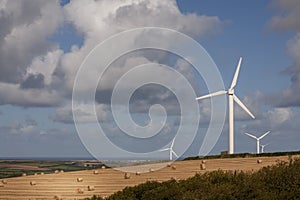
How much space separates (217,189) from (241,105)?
3331 centimetres

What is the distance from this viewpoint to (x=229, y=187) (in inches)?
728

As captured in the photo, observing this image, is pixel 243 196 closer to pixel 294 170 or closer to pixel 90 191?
pixel 294 170

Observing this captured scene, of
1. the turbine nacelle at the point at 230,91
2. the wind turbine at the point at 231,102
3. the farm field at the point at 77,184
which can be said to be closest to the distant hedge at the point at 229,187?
the farm field at the point at 77,184

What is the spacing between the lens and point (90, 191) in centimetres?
2339

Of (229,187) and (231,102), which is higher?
(231,102)

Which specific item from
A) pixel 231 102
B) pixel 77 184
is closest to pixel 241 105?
pixel 231 102

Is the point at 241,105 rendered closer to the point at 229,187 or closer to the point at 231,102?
the point at 231,102

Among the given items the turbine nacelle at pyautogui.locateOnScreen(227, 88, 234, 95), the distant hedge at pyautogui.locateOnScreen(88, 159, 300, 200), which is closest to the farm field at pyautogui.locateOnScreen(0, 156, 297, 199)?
the distant hedge at pyautogui.locateOnScreen(88, 159, 300, 200)

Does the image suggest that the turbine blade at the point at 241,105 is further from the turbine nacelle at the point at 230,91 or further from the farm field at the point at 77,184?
the farm field at the point at 77,184

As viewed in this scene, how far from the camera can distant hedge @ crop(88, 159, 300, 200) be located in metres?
17.8

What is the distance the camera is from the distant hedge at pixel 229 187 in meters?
17.8

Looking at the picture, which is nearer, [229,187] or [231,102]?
[229,187]

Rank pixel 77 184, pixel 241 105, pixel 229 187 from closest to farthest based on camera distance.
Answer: pixel 229 187 → pixel 77 184 → pixel 241 105

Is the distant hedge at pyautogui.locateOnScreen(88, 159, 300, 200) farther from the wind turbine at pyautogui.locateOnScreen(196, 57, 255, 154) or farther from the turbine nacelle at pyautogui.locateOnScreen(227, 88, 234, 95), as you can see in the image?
the turbine nacelle at pyautogui.locateOnScreen(227, 88, 234, 95)
